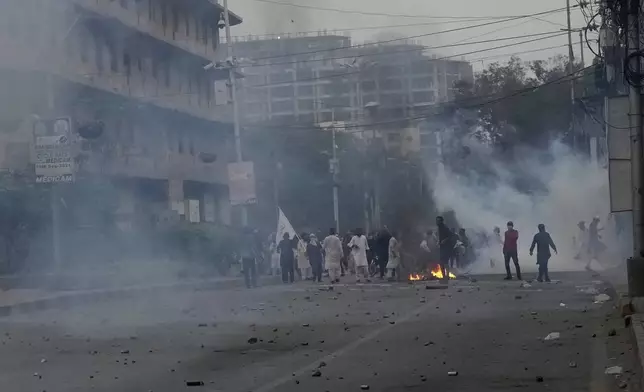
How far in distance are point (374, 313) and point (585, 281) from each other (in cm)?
979

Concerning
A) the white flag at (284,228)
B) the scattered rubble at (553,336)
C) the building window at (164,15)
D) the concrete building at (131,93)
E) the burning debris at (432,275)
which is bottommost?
the burning debris at (432,275)

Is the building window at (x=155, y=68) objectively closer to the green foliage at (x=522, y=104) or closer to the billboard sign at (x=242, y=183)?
the billboard sign at (x=242, y=183)

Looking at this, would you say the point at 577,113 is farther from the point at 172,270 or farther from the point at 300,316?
the point at 300,316

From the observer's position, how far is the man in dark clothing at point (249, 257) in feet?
98.8

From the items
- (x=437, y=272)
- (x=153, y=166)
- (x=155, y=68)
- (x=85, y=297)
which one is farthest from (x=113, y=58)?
(x=437, y=272)

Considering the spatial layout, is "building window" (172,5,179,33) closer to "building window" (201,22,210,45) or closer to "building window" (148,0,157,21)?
"building window" (148,0,157,21)

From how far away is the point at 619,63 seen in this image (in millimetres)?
23594

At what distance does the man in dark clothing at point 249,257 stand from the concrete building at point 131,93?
2.83 meters

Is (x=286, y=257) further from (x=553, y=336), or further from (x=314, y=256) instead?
(x=553, y=336)

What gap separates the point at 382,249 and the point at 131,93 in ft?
26.8

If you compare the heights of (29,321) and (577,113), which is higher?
(577,113)

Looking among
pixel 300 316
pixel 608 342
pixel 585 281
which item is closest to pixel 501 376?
pixel 608 342

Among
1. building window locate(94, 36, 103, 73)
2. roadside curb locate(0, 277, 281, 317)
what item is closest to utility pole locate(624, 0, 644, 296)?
building window locate(94, 36, 103, 73)

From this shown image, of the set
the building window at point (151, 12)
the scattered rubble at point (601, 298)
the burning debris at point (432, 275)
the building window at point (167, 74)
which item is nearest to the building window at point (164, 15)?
the building window at point (151, 12)
